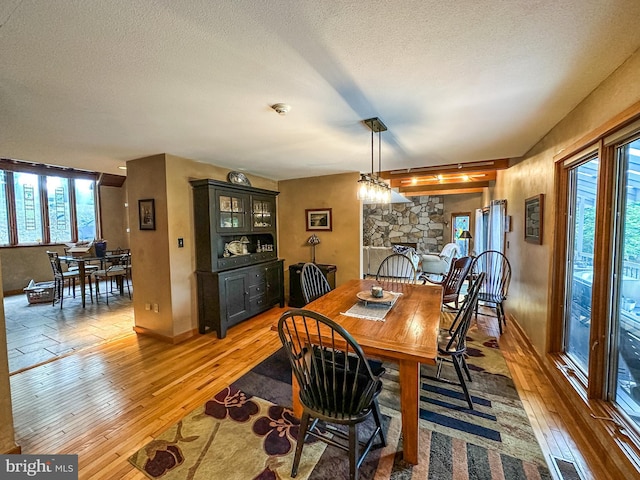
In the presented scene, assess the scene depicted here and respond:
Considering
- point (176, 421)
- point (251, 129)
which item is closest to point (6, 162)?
point (251, 129)

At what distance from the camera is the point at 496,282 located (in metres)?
4.07

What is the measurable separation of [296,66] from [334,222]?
325cm

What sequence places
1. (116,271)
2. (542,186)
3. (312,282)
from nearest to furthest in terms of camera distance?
(542,186)
(312,282)
(116,271)

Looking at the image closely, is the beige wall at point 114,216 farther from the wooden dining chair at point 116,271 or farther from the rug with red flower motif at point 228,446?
the rug with red flower motif at point 228,446

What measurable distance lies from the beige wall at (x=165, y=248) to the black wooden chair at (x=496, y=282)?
3682 millimetres

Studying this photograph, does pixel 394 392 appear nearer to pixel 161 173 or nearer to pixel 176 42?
pixel 176 42

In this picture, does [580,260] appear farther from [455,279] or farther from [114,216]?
[114,216]

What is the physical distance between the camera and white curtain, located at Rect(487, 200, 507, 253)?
439 centimetres

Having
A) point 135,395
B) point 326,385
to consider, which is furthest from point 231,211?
point 326,385

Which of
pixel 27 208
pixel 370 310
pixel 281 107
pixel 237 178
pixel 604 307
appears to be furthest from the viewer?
pixel 27 208

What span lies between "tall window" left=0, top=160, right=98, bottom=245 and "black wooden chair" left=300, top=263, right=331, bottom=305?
7204 mm

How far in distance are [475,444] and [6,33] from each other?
10.9 feet

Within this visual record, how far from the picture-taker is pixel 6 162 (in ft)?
18.7

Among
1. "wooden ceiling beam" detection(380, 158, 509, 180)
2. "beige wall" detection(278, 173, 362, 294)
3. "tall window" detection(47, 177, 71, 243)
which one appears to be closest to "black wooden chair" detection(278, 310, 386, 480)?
"beige wall" detection(278, 173, 362, 294)
